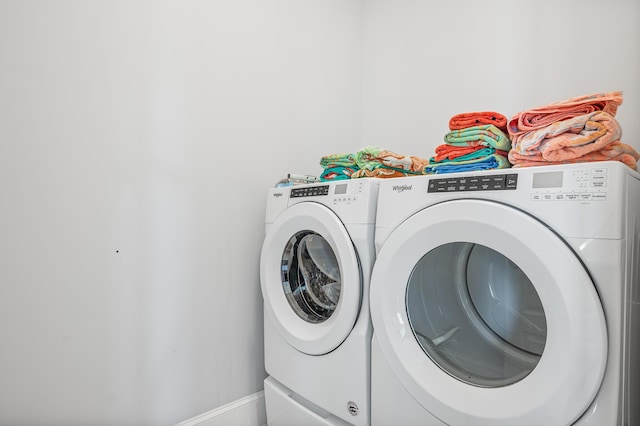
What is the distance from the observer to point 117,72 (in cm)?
120

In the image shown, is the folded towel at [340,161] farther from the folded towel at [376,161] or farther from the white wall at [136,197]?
the white wall at [136,197]

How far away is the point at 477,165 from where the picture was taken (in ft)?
3.38

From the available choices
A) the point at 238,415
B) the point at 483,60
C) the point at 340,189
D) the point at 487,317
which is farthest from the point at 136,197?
the point at 483,60

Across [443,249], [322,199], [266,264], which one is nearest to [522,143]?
[443,249]

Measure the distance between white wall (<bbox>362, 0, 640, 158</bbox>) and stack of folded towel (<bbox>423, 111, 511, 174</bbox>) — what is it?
0.50 meters

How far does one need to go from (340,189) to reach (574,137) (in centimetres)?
62

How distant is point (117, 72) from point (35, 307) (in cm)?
78

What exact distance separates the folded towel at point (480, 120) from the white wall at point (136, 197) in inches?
32.5

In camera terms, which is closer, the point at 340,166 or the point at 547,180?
the point at 547,180

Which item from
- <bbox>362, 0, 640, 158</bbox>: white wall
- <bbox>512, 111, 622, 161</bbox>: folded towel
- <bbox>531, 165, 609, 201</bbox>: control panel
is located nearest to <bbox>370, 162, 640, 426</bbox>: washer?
<bbox>531, 165, 609, 201</bbox>: control panel

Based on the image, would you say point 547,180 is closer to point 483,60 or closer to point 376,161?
point 376,161

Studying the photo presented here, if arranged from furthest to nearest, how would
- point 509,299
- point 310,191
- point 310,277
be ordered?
point 310,277 < point 310,191 < point 509,299

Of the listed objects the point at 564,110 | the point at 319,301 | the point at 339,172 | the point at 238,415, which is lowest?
the point at 238,415

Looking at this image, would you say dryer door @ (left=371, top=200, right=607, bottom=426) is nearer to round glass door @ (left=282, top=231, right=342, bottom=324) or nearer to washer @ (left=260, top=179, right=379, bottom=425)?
washer @ (left=260, top=179, right=379, bottom=425)
